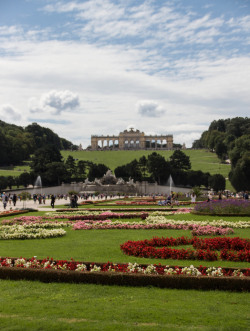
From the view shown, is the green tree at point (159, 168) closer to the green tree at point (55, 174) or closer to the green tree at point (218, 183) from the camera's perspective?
the green tree at point (218, 183)

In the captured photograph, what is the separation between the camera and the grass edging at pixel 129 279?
726cm

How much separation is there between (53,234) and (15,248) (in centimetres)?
263

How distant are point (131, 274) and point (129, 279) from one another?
9 cm

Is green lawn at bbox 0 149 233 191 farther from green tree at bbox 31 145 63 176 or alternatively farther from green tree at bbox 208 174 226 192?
green tree at bbox 31 145 63 176

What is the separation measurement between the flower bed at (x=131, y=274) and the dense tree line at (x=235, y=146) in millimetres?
49463

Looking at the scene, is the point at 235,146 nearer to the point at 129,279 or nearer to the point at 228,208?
the point at 228,208

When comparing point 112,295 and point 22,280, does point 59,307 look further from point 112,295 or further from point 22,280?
point 22,280

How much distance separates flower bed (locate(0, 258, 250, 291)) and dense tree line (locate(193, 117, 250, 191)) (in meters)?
49.5

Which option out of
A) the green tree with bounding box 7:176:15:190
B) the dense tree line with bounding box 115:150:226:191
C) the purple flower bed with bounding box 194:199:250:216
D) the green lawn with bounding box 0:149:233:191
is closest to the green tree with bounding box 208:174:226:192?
the dense tree line with bounding box 115:150:226:191

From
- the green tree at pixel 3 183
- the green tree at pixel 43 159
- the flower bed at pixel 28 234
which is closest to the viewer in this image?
the flower bed at pixel 28 234

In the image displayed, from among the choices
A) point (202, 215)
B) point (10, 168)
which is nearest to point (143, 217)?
point (202, 215)

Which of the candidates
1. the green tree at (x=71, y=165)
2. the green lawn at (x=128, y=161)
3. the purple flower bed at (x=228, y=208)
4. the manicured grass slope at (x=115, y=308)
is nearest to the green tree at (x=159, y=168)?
the green lawn at (x=128, y=161)

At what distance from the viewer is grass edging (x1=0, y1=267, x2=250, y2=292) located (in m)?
7.26

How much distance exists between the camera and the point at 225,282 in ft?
23.8
